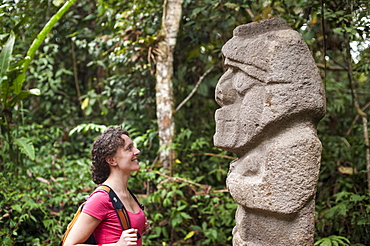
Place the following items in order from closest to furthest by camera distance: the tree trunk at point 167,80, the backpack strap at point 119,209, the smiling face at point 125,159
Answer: the backpack strap at point 119,209
the smiling face at point 125,159
the tree trunk at point 167,80

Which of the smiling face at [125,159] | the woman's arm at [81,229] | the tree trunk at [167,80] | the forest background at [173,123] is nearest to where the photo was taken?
the woman's arm at [81,229]

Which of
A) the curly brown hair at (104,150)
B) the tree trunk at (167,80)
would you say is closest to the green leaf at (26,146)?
the tree trunk at (167,80)

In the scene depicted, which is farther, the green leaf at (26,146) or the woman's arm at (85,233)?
the green leaf at (26,146)

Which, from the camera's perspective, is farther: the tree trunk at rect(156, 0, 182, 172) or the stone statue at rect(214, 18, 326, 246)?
the tree trunk at rect(156, 0, 182, 172)

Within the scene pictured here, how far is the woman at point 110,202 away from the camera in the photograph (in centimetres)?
175

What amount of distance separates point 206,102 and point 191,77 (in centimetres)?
39

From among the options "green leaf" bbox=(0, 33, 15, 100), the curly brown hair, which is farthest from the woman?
"green leaf" bbox=(0, 33, 15, 100)

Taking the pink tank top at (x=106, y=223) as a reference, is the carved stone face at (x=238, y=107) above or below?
above

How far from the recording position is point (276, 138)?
1893 mm

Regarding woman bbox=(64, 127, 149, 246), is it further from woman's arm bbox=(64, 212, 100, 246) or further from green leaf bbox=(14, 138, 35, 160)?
green leaf bbox=(14, 138, 35, 160)

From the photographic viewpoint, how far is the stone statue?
5.92 ft

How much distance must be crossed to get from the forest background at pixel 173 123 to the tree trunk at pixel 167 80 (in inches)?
1.7

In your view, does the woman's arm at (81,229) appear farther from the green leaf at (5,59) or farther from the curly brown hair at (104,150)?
the green leaf at (5,59)

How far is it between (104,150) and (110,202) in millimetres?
287
